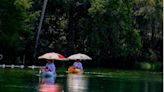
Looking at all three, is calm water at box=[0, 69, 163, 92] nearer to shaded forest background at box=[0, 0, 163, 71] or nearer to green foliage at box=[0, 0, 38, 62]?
green foliage at box=[0, 0, 38, 62]

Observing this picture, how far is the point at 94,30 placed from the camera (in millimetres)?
52250

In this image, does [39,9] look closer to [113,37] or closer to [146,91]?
[113,37]

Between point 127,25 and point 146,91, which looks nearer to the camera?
point 146,91

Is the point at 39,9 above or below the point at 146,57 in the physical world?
above

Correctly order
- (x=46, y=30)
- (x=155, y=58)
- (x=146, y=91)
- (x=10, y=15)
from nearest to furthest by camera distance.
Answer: (x=146, y=91) < (x=10, y=15) < (x=46, y=30) < (x=155, y=58)

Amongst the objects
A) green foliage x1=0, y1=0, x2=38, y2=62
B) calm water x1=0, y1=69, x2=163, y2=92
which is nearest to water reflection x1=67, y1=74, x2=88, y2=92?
calm water x1=0, y1=69, x2=163, y2=92

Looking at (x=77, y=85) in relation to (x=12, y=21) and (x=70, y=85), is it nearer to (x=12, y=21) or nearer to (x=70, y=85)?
(x=70, y=85)

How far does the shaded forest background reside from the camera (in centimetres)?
5194

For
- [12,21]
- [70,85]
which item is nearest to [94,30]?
[12,21]

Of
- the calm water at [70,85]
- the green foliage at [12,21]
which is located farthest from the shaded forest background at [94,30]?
the calm water at [70,85]

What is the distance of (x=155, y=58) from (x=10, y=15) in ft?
68.3

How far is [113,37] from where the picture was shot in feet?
171

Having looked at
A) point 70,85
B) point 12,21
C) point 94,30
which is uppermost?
point 12,21

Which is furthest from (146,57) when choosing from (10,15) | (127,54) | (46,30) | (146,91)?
Result: (146,91)
